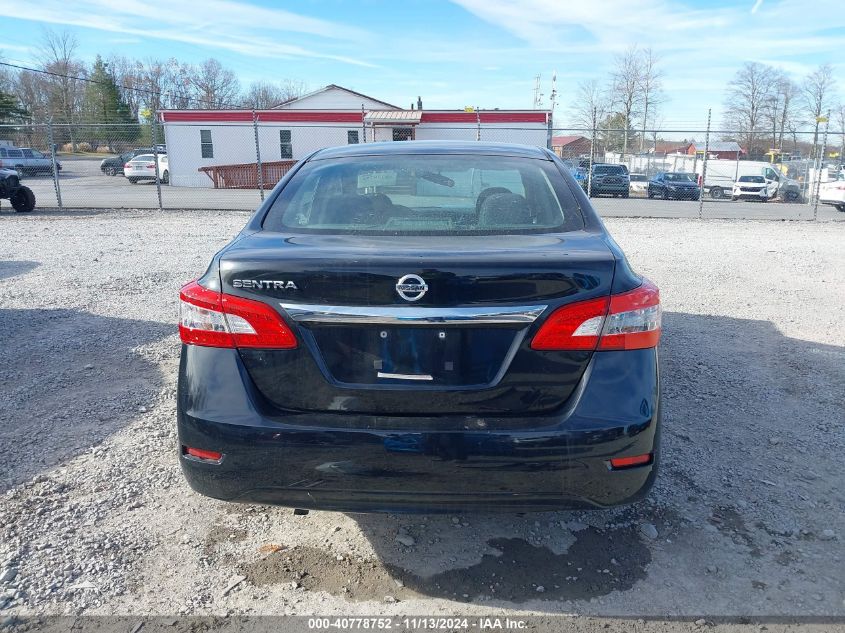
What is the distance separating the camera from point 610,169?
29312 millimetres

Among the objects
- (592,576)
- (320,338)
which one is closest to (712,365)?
(592,576)

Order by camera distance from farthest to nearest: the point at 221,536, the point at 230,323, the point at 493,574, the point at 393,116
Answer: the point at 393,116 < the point at 221,536 < the point at 493,574 < the point at 230,323

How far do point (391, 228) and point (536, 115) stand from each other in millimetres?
30614

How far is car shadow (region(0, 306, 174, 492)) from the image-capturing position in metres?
3.63

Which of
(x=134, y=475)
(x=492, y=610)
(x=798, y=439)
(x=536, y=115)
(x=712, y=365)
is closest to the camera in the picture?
(x=492, y=610)

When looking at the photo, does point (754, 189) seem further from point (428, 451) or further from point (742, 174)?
point (428, 451)

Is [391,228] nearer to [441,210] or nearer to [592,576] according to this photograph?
[441,210]

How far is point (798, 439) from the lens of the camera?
12.4ft

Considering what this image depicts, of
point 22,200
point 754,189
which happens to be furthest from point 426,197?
point 754,189

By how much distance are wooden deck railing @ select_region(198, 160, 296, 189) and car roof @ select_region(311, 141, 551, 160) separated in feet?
93.3

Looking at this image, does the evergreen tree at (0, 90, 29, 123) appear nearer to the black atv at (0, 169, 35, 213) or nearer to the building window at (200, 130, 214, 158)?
the building window at (200, 130, 214, 158)

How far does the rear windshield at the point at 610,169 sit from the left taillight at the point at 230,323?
2851cm

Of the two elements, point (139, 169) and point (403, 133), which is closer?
point (139, 169)

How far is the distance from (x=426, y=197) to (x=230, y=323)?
126 cm
